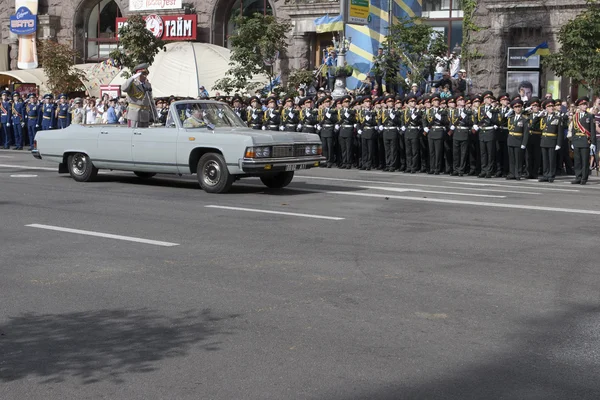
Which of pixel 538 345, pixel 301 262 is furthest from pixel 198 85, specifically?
pixel 538 345

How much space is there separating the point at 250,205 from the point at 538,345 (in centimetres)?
813

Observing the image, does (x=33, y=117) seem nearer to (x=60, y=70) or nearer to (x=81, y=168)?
(x=60, y=70)

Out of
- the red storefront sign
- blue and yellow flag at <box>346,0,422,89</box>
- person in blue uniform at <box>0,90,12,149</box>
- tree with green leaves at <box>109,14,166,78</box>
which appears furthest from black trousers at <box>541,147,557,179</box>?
the red storefront sign

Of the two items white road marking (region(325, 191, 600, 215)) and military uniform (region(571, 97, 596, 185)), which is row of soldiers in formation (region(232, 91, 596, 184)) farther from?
white road marking (region(325, 191, 600, 215))

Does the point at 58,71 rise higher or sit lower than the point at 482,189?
higher

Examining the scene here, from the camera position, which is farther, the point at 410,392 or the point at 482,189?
the point at 482,189

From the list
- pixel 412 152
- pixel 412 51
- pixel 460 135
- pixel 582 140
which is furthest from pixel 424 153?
pixel 412 51

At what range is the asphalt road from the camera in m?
5.61

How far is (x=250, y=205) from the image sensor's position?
1409 centimetres

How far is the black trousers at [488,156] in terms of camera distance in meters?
21.5

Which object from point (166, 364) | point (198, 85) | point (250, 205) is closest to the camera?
point (166, 364)

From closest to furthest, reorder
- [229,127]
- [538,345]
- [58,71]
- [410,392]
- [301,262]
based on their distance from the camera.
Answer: [410,392] → [538,345] → [301,262] → [229,127] → [58,71]

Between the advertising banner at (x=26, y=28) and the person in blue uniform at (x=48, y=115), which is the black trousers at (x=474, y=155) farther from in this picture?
the advertising banner at (x=26, y=28)

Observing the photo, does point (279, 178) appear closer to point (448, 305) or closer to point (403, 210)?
point (403, 210)
